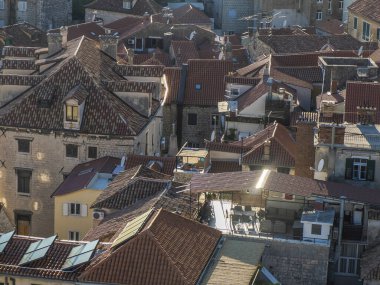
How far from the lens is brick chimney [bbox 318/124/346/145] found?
47438 mm

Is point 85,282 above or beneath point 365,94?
beneath

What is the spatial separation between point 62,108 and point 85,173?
16.8 feet

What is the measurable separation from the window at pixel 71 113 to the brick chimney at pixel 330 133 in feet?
53.6

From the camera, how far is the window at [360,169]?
47.7m

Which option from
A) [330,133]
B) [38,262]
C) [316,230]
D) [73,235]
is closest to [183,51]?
[73,235]

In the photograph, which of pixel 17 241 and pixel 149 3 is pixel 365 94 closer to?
pixel 17 241

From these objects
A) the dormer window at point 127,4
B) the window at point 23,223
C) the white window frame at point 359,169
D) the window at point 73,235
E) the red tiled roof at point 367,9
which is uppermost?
the red tiled roof at point 367,9

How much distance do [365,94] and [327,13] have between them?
61.0 metres

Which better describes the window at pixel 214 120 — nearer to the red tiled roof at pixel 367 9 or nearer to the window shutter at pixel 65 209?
the red tiled roof at pixel 367 9

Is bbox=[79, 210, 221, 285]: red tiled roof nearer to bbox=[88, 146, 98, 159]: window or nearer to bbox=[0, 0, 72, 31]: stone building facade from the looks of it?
bbox=[88, 146, 98, 159]: window

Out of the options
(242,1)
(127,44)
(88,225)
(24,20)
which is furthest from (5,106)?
(242,1)

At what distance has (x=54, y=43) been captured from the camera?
2763 inches

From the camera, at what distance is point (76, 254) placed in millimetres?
41188

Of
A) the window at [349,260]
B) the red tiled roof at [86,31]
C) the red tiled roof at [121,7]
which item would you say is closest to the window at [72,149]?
the window at [349,260]
